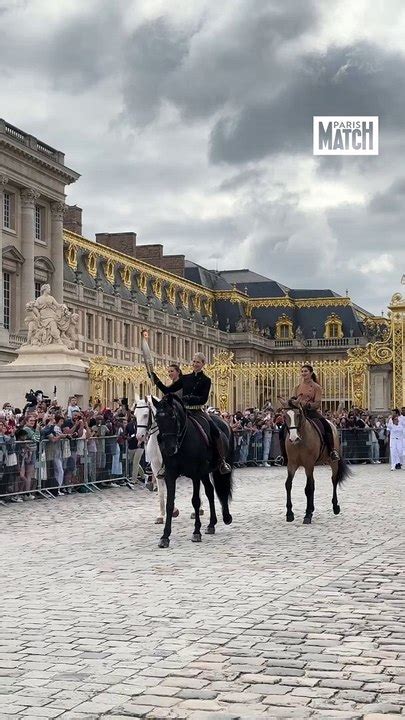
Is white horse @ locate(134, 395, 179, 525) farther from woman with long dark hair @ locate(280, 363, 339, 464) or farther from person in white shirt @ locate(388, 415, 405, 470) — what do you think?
person in white shirt @ locate(388, 415, 405, 470)

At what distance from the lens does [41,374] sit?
23953 millimetres

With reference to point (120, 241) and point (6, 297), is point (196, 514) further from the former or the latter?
point (120, 241)

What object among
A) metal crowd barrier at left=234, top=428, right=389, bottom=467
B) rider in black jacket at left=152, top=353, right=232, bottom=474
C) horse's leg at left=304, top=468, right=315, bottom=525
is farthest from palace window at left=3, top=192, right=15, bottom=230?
rider in black jacket at left=152, top=353, right=232, bottom=474

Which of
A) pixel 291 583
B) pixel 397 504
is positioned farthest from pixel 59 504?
pixel 291 583

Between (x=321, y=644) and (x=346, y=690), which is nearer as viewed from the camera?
(x=346, y=690)

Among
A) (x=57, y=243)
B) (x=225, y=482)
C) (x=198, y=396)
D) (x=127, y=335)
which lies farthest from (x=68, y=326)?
(x=127, y=335)

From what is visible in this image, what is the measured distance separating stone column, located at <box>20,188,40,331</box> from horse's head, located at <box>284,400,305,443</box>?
4029cm

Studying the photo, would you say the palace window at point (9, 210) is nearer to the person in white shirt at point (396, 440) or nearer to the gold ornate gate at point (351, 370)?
the gold ornate gate at point (351, 370)

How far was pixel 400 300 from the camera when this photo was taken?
28500 millimetres

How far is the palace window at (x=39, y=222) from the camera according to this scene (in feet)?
184

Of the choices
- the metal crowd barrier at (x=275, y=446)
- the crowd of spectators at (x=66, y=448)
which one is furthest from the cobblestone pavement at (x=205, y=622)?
the metal crowd barrier at (x=275, y=446)

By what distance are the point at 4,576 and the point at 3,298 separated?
43881 millimetres

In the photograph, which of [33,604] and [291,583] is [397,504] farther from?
[33,604]

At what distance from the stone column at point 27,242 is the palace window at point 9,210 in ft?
1.81
